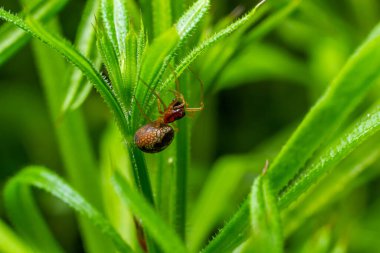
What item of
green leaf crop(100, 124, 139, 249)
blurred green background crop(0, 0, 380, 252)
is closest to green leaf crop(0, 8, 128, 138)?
green leaf crop(100, 124, 139, 249)

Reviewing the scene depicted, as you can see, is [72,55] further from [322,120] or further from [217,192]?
[217,192]

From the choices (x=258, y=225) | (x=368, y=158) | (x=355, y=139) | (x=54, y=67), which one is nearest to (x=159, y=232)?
(x=258, y=225)

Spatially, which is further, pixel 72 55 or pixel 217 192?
pixel 217 192

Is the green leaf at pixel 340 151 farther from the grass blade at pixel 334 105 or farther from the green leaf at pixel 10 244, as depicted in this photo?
the green leaf at pixel 10 244

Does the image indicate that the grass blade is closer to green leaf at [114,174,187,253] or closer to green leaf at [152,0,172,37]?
green leaf at [114,174,187,253]

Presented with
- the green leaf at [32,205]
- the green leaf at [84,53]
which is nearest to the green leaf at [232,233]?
the green leaf at [32,205]

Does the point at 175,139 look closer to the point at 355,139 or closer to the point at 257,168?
the point at 355,139

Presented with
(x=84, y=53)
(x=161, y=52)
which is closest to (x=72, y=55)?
(x=161, y=52)
